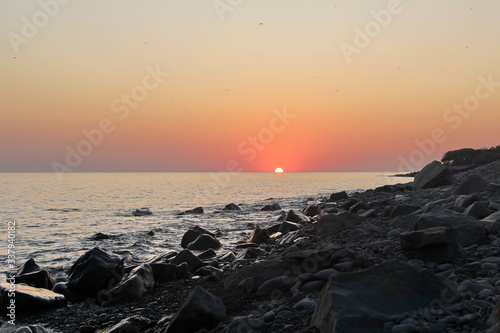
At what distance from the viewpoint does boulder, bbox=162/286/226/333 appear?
17.5 ft

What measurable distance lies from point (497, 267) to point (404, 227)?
385 centimetres

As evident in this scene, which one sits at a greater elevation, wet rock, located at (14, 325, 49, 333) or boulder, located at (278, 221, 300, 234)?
boulder, located at (278, 221, 300, 234)

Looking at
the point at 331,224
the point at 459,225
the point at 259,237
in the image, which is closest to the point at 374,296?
the point at 459,225

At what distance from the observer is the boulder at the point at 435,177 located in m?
19.6

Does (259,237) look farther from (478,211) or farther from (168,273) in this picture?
(478,211)

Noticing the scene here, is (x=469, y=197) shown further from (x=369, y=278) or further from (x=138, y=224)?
(x=138, y=224)

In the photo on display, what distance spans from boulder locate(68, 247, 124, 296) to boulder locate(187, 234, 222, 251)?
15.7ft

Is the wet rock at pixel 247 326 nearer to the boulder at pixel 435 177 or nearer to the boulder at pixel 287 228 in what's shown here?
the boulder at pixel 287 228

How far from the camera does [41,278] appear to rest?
968cm

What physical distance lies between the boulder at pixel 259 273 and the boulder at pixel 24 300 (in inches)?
149

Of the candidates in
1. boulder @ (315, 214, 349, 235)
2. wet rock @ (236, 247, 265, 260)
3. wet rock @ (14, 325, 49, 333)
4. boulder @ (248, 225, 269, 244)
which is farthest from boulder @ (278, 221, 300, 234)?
wet rock @ (14, 325, 49, 333)

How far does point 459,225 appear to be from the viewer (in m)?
6.96

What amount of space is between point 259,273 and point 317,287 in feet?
5.10

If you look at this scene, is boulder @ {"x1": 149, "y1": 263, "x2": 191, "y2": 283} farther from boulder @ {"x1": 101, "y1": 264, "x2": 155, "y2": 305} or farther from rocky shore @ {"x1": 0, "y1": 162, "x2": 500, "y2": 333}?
boulder @ {"x1": 101, "y1": 264, "x2": 155, "y2": 305}
